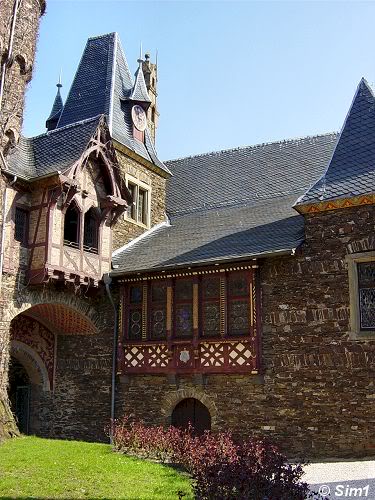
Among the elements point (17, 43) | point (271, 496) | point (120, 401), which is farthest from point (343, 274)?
point (17, 43)

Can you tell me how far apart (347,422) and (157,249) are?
23.4 ft

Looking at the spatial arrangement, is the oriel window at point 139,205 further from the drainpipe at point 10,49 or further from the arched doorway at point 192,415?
the arched doorway at point 192,415

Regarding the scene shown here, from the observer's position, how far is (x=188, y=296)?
51.9ft

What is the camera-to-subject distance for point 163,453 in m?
12.6

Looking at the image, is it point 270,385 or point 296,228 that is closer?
point 270,385

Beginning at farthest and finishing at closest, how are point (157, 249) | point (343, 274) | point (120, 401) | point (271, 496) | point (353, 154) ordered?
point (157, 249) → point (120, 401) → point (353, 154) → point (343, 274) → point (271, 496)

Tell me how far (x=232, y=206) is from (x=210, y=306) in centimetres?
495

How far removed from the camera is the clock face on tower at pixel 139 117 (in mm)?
21219

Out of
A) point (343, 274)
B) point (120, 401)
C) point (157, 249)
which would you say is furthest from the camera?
point (157, 249)

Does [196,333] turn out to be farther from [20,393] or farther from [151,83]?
[151,83]

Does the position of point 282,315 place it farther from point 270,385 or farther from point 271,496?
point 271,496

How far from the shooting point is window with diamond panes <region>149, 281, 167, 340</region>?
16.1 meters

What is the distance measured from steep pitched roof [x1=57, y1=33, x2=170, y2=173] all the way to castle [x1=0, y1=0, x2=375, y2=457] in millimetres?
793

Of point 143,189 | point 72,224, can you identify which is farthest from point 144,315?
point 143,189
